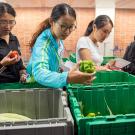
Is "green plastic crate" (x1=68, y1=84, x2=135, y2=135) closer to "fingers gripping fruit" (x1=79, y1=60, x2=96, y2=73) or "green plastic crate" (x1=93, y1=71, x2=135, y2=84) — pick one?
"fingers gripping fruit" (x1=79, y1=60, x2=96, y2=73)

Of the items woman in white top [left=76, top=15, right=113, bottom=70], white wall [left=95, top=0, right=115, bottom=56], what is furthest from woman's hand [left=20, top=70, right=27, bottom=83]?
white wall [left=95, top=0, right=115, bottom=56]

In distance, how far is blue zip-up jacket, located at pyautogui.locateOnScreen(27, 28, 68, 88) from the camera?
46.6 inches

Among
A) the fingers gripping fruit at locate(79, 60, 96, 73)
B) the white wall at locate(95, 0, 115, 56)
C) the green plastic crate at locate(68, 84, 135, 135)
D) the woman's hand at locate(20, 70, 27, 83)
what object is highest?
the white wall at locate(95, 0, 115, 56)

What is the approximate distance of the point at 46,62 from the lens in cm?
125

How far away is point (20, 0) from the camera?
17.1 ft

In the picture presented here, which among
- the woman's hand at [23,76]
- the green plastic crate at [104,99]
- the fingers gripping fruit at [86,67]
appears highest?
the fingers gripping fruit at [86,67]

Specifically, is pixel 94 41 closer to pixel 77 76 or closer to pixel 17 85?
pixel 17 85

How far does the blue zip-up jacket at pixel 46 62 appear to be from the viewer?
1183 mm

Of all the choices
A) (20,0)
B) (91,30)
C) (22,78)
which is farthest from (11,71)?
(20,0)

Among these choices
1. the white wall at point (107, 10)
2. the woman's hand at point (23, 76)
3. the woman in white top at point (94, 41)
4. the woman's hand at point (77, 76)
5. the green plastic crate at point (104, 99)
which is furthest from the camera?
the white wall at point (107, 10)

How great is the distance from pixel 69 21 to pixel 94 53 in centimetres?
93

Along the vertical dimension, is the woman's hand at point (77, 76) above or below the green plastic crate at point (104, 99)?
above

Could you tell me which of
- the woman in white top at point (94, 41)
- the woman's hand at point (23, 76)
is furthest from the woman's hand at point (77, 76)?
the woman in white top at point (94, 41)

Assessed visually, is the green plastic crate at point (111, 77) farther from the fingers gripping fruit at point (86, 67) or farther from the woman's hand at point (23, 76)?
the fingers gripping fruit at point (86, 67)
